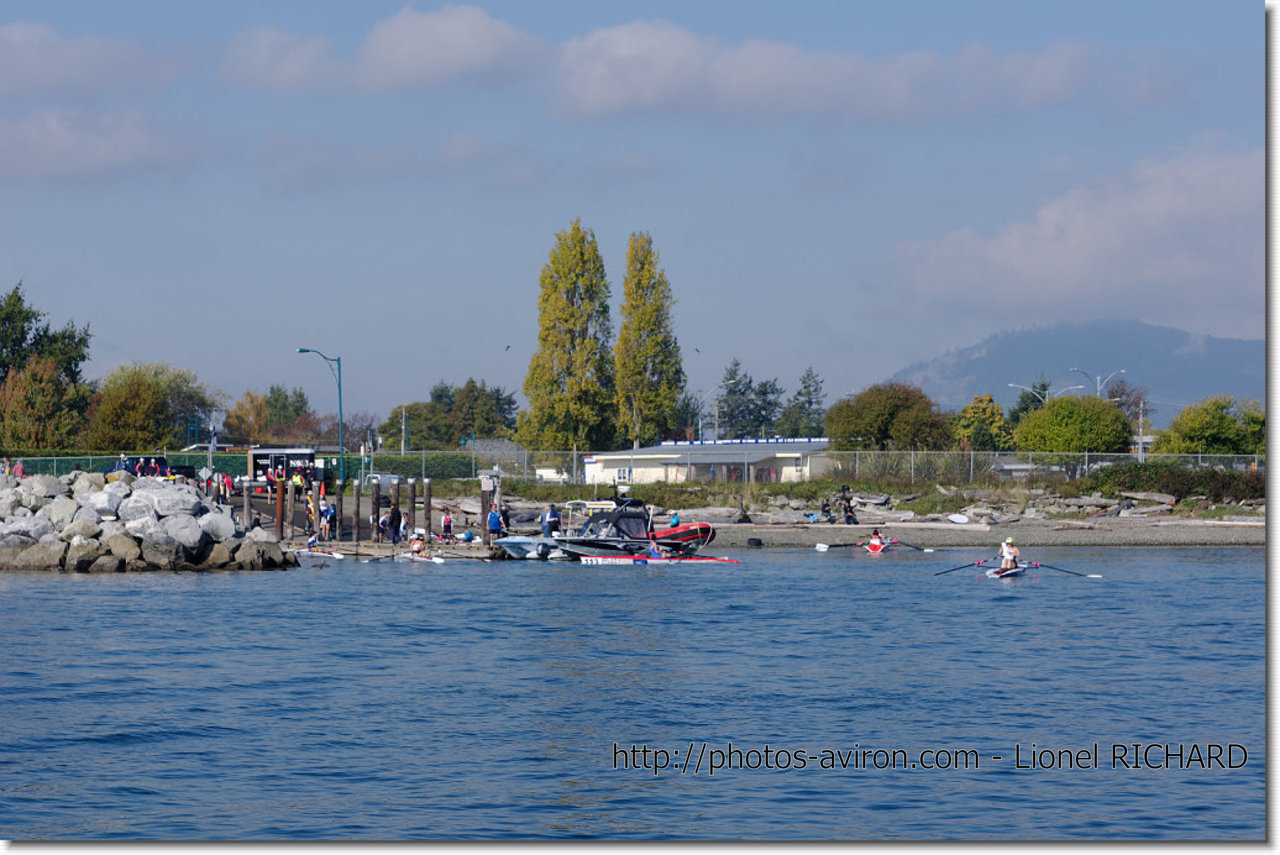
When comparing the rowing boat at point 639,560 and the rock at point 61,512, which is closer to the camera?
the rock at point 61,512

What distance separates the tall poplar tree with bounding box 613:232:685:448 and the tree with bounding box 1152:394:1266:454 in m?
28.8

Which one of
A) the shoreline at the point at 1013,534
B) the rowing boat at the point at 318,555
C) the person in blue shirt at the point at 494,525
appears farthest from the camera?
the shoreline at the point at 1013,534

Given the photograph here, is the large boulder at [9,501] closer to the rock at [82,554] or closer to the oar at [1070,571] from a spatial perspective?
the rock at [82,554]

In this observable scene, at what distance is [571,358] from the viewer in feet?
269

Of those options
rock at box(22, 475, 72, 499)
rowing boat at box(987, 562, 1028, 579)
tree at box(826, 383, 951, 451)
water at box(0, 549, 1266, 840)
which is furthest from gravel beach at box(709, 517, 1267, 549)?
rock at box(22, 475, 72, 499)

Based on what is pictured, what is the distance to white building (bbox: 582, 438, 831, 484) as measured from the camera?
77.0m

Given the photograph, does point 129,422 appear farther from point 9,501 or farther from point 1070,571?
point 1070,571

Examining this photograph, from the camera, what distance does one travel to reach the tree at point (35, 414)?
8038cm

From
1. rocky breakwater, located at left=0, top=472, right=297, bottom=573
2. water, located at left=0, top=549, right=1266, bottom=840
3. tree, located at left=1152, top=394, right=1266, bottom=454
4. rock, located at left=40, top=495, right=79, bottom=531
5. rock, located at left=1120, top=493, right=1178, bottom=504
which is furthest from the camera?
tree, located at left=1152, top=394, right=1266, bottom=454

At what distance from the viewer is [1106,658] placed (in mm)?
28031

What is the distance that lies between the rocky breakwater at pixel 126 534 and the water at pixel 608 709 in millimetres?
4318

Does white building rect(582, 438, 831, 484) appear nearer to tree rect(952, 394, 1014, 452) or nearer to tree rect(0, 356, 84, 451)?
tree rect(0, 356, 84, 451)

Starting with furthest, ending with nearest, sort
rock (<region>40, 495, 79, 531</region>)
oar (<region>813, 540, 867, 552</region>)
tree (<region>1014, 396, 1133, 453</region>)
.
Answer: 1. tree (<region>1014, 396, 1133, 453</region>)
2. oar (<region>813, 540, 867, 552</region>)
3. rock (<region>40, 495, 79, 531</region>)

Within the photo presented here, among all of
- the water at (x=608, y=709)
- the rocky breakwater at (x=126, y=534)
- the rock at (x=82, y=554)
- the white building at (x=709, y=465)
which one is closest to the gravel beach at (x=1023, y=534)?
the white building at (x=709, y=465)
